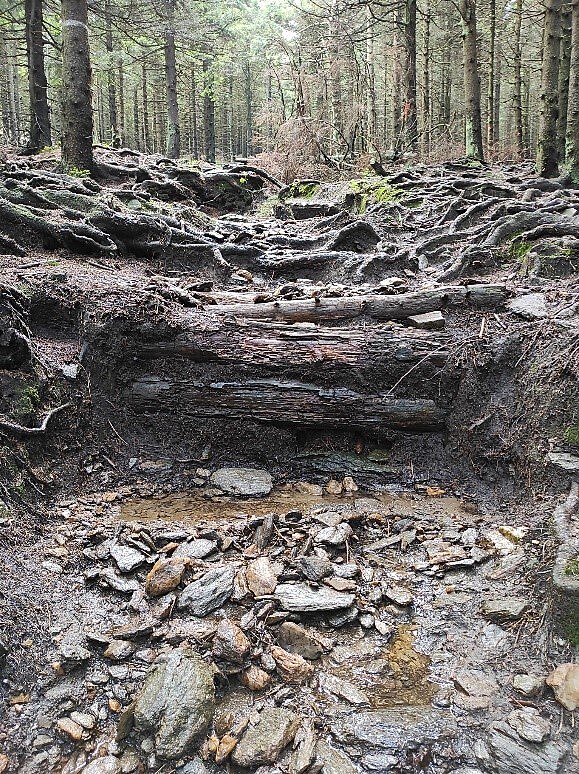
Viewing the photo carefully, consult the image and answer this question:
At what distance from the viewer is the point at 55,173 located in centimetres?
Result: 1052

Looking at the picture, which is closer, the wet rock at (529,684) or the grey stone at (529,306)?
the wet rock at (529,684)

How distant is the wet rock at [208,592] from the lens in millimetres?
4160

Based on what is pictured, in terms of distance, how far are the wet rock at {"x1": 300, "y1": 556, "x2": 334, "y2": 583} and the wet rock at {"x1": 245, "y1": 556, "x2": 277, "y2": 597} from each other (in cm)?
28

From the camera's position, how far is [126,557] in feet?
15.3

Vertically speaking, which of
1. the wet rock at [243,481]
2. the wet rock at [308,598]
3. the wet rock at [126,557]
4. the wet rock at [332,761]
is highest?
the wet rock at [243,481]

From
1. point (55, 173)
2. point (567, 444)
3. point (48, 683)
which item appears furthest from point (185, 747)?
point (55, 173)

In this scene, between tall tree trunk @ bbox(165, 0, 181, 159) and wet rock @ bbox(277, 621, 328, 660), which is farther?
tall tree trunk @ bbox(165, 0, 181, 159)

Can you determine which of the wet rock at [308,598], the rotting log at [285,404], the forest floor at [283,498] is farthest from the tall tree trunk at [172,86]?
the wet rock at [308,598]

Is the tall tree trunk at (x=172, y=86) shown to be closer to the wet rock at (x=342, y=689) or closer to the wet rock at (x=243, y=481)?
the wet rock at (x=243, y=481)

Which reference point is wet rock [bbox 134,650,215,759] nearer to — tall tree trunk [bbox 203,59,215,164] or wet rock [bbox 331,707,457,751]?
wet rock [bbox 331,707,457,751]

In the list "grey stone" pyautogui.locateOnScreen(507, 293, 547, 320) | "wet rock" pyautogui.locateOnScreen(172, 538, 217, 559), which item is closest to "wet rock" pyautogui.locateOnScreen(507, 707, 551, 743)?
"wet rock" pyautogui.locateOnScreen(172, 538, 217, 559)

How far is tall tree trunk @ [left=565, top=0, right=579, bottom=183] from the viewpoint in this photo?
33.0ft

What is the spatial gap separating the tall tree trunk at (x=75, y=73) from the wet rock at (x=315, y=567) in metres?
9.43

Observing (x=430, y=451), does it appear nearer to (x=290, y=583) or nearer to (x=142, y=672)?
(x=290, y=583)
